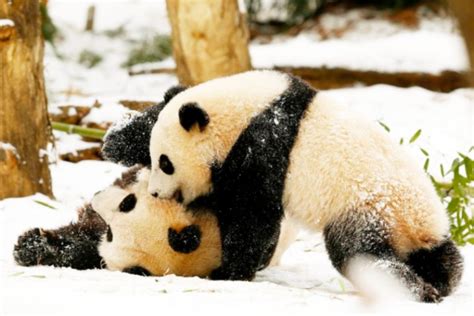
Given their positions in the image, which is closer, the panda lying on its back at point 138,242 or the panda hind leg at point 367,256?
the panda hind leg at point 367,256

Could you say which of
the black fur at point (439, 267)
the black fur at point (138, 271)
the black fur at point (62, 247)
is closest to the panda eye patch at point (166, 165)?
the black fur at point (138, 271)

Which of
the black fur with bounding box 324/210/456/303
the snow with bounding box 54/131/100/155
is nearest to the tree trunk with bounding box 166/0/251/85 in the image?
the snow with bounding box 54/131/100/155

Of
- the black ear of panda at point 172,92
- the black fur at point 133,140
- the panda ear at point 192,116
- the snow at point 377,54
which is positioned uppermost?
the panda ear at point 192,116

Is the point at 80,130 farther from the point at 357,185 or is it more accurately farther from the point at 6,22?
the point at 357,185

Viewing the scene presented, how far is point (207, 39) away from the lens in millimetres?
6844

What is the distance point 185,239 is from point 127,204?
348mm

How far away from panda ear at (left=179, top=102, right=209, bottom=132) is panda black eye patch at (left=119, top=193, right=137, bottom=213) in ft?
1.60

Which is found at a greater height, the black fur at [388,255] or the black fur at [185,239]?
the black fur at [388,255]

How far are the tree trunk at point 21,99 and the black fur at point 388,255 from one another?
84.7 inches

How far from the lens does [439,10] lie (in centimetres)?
974

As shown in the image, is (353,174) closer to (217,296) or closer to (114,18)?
(217,296)

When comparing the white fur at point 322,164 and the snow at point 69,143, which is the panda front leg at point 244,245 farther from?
the snow at point 69,143

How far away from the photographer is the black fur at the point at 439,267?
3.37 metres

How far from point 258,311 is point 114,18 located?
9.94 meters
